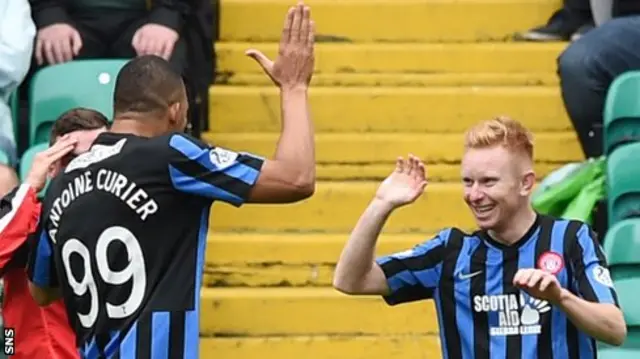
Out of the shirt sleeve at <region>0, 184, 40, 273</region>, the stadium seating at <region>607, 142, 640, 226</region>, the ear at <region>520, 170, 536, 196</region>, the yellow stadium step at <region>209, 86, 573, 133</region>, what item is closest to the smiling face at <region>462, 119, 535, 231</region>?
the ear at <region>520, 170, 536, 196</region>

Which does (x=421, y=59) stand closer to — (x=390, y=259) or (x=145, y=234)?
(x=390, y=259)

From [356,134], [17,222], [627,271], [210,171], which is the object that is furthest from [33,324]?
[356,134]

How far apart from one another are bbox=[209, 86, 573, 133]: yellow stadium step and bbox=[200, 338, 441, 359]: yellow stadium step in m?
1.26

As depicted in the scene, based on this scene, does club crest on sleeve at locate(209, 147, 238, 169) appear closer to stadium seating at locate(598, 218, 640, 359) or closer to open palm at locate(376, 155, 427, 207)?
open palm at locate(376, 155, 427, 207)

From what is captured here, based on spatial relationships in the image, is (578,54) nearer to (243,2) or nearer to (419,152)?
(419,152)

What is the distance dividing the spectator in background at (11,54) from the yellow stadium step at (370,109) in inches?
34.0

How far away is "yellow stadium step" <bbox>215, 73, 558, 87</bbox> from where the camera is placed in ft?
22.9

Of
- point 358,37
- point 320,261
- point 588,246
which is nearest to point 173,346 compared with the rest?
point 588,246

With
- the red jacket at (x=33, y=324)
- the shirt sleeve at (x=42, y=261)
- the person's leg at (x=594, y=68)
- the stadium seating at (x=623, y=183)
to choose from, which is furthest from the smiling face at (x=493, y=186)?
the person's leg at (x=594, y=68)

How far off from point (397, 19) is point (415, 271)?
3.28 m

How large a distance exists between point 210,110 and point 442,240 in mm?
2825

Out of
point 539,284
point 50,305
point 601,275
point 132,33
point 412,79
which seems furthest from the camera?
point 412,79

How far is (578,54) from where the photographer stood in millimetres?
6262

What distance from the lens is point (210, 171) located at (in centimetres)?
399
